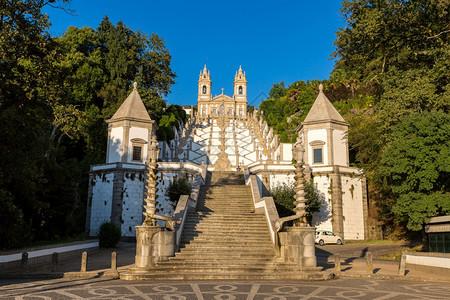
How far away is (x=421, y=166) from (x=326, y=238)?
950cm

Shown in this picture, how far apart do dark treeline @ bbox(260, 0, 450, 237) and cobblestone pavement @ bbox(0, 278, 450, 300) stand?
6817mm

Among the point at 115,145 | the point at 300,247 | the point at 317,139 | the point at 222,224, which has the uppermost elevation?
the point at 317,139

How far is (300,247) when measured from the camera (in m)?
13.0

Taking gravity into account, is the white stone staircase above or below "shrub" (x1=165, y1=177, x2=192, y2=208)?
below

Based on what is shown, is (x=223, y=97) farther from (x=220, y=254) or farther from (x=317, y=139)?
(x=220, y=254)

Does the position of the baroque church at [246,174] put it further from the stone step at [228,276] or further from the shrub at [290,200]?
the stone step at [228,276]

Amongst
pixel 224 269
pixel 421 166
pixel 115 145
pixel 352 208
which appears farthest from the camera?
pixel 115 145

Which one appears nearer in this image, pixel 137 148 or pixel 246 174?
pixel 246 174

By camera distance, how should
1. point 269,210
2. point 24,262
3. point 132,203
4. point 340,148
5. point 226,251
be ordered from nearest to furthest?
point 24,262
point 226,251
point 269,210
point 132,203
point 340,148

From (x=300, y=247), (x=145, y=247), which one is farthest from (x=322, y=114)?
(x=145, y=247)

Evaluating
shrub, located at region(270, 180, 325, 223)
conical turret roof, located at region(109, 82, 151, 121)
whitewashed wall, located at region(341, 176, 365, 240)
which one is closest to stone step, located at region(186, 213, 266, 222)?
shrub, located at region(270, 180, 325, 223)

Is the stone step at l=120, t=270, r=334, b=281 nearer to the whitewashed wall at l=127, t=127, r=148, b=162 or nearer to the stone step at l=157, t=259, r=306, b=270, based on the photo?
the stone step at l=157, t=259, r=306, b=270

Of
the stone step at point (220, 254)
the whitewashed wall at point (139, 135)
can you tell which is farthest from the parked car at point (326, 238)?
the whitewashed wall at point (139, 135)

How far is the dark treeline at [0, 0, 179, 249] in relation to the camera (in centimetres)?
1329
